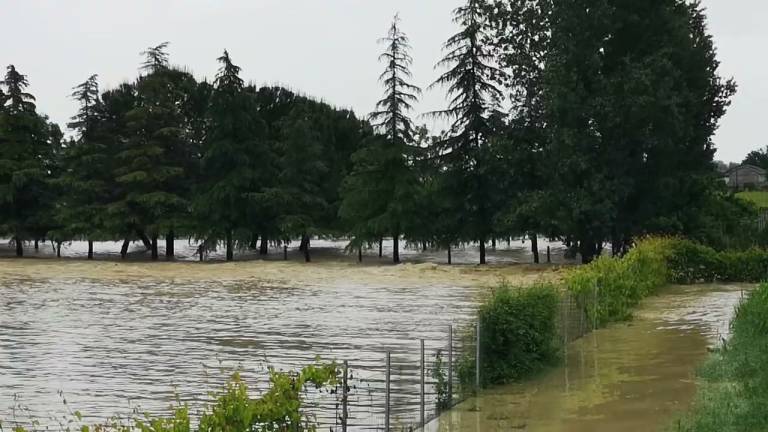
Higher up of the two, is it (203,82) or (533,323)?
(203,82)

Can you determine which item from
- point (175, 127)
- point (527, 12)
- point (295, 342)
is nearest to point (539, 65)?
point (527, 12)

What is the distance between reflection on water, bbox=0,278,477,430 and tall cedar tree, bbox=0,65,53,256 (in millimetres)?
26571

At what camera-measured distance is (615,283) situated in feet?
79.6

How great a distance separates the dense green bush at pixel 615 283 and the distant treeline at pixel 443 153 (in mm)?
13640

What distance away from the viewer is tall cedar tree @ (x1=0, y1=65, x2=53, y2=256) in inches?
2596

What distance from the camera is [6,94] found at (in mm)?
68125

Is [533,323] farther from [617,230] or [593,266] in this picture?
[617,230]

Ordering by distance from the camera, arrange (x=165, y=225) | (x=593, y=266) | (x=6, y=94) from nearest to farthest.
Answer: (x=593, y=266) < (x=165, y=225) < (x=6, y=94)

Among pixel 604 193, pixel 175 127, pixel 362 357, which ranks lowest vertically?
pixel 362 357

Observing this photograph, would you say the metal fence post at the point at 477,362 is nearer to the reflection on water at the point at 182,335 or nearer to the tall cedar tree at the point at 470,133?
the reflection on water at the point at 182,335

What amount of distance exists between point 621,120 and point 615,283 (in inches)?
872

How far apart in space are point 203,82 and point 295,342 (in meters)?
55.1

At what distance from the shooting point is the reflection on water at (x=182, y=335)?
1619 centimetres

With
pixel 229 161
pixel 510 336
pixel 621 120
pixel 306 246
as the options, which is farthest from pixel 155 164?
pixel 510 336
